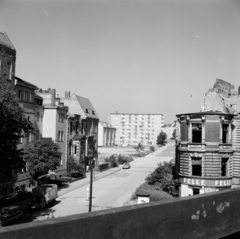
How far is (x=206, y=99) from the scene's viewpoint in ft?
121

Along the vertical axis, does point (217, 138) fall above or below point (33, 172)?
above

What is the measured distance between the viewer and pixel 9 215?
70.2 feet

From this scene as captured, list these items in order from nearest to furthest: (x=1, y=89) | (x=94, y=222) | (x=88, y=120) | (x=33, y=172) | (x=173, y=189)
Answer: (x=94, y=222) < (x=1, y=89) < (x=173, y=189) < (x=33, y=172) < (x=88, y=120)

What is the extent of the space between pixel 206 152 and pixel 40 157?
16.8 meters

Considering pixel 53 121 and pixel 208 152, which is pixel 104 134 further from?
pixel 208 152

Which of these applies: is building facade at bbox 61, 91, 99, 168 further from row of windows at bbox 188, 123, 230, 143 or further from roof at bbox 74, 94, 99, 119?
row of windows at bbox 188, 123, 230, 143

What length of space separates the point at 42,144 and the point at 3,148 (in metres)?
13.3

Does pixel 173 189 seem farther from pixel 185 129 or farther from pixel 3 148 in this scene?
pixel 3 148

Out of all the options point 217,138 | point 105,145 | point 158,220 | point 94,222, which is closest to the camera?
point 94,222

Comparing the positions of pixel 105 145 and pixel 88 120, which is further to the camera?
pixel 105 145

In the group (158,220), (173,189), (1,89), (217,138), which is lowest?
(173,189)

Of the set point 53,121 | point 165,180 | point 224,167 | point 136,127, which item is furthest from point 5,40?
point 136,127

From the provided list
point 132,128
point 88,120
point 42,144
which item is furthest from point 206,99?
point 132,128

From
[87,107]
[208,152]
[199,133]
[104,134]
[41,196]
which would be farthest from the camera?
[104,134]
